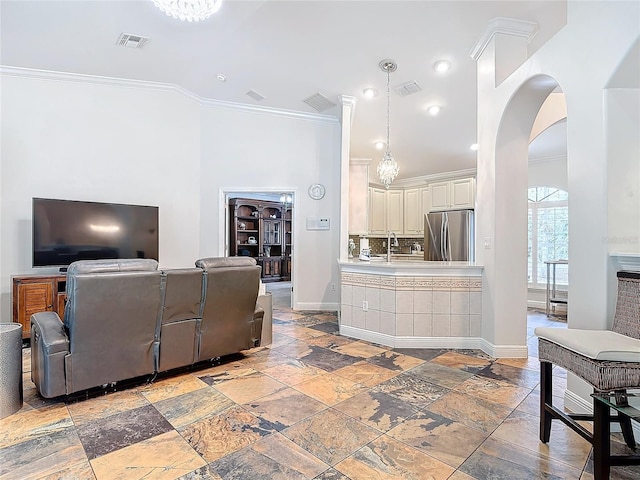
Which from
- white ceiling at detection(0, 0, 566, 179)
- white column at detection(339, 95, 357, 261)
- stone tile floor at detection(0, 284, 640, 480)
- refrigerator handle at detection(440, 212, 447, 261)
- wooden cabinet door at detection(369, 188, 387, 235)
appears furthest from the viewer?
wooden cabinet door at detection(369, 188, 387, 235)

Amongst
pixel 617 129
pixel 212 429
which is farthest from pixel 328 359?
pixel 617 129

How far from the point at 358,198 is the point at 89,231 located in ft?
14.4

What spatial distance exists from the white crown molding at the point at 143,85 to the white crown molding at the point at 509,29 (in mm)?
2676

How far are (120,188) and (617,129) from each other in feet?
16.7

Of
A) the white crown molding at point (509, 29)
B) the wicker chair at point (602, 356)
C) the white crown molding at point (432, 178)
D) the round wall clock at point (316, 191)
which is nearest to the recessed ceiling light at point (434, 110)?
the white crown molding at point (509, 29)

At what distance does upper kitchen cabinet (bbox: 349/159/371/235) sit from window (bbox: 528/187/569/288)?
3196 mm

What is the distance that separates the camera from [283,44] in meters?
3.72

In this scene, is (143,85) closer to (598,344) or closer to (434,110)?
(434,110)

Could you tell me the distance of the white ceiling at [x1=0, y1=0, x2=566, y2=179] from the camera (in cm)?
313

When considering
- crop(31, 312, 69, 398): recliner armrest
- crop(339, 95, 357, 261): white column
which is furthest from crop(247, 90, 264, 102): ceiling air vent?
crop(31, 312, 69, 398): recliner armrest

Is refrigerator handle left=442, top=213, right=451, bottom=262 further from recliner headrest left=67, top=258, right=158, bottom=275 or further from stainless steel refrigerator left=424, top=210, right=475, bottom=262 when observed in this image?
recliner headrest left=67, top=258, right=158, bottom=275

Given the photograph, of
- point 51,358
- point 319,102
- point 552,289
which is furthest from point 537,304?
point 51,358

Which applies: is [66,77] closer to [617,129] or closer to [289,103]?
[289,103]

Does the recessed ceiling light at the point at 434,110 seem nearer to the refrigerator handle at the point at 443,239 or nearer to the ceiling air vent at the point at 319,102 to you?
the ceiling air vent at the point at 319,102
